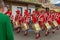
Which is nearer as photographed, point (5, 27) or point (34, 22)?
point (5, 27)

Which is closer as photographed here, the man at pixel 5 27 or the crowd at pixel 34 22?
the man at pixel 5 27

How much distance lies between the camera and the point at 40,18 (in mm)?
13828

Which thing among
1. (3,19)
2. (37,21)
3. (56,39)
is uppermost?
(3,19)

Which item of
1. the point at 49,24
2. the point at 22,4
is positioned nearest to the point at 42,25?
the point at 49,24

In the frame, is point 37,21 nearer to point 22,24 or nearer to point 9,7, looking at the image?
point 22,24

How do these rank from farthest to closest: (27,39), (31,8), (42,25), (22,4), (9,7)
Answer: (31,8), (22,4), (9,7), (42,25), (27,39)

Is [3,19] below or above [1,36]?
above

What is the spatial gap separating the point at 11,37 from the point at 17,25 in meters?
12.3

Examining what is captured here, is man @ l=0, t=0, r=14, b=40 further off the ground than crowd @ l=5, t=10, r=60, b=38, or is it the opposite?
man @ l=0, t=0, r=14, b=40

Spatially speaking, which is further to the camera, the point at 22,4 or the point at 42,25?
the point at 22,4

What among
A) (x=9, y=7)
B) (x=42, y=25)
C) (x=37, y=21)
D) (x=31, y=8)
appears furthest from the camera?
(x=31, y=8)

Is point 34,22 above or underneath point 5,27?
underneath

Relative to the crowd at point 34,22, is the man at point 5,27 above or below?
above

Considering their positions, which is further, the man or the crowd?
the crowd
